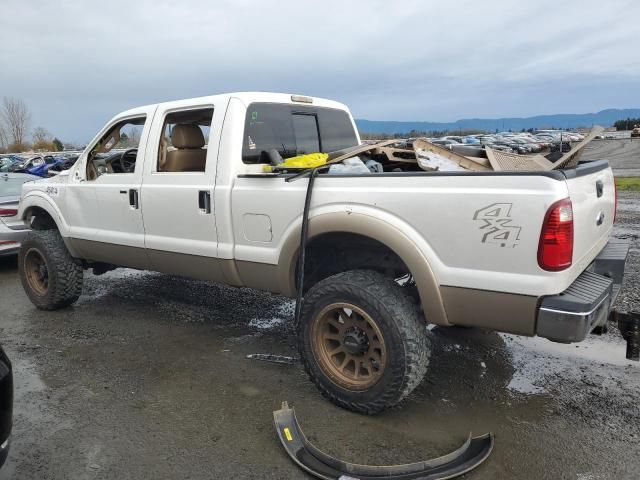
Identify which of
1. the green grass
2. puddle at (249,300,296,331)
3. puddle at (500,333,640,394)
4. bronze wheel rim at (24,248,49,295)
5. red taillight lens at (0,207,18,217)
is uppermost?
red taillight lens at (0,207,18,217)

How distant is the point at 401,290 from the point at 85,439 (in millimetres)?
2121

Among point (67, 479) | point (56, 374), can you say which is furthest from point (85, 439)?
point (56, 374)

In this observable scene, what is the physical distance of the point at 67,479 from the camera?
2.81m

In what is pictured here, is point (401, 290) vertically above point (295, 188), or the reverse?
point (295, 188)

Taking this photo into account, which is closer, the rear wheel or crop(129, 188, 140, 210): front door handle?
crop(129, 188, 140, 210): front door handle

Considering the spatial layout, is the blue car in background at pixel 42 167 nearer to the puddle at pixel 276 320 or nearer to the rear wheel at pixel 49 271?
the rear wheel at pixel 49 271

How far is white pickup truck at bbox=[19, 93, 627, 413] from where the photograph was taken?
2758 millimetres

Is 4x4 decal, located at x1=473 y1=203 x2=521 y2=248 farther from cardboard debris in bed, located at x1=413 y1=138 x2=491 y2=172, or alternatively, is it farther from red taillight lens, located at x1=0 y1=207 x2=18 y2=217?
red taillight lens, located at x1=0 y1=207 x2=18 y2=217

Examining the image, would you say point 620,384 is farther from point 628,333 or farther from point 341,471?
point 341,471

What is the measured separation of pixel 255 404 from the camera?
3576 mm

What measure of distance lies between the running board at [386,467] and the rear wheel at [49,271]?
341 centimetres

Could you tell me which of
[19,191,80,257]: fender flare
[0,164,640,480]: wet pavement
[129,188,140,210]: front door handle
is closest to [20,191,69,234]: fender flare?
[19,191,80,257]: fender flare

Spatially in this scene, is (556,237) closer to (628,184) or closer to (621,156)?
(628,184)

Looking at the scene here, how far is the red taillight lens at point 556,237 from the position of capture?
2.65 metres
